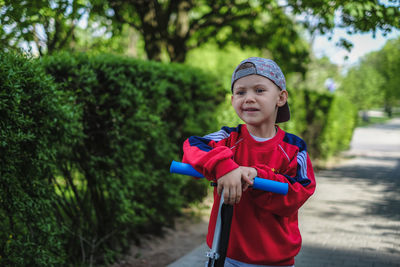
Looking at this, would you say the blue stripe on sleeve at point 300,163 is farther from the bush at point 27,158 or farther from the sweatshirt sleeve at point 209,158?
the bush at point 27,158

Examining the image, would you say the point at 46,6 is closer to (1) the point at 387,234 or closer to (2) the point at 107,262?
(2) the point at 107,262

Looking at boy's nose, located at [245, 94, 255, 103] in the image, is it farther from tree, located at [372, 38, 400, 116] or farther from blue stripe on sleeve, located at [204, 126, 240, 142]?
tree, located at [372, 38, 400, 116]

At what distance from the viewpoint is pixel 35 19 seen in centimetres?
512

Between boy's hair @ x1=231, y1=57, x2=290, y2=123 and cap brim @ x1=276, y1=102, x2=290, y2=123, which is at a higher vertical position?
boy's hair @ x1=231, y1=57, x2=290, y2=123

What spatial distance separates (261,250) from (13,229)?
2.03 m

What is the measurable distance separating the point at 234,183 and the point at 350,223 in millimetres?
4957

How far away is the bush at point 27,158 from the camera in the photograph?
2.86 m

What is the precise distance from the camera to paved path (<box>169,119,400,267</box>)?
4504mm

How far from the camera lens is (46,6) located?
15.4ft

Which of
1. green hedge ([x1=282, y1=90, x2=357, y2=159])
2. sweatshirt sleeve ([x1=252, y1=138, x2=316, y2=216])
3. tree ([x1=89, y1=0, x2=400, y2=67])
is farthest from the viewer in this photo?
green hedge ([x1=282, y1=90, x2=357, y2=159])

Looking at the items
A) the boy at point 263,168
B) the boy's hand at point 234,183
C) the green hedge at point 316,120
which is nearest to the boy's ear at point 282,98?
the boy at point 263,168

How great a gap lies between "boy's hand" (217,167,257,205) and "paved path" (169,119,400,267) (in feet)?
8.75

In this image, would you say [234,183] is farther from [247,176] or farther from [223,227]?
[223,227]

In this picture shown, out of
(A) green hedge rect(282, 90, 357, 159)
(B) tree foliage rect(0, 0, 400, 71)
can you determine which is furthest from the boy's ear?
(A) green hedge rect(282, 90, 357, 159)
